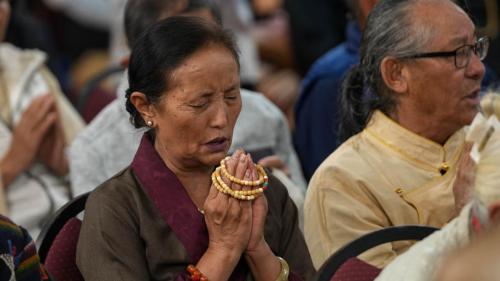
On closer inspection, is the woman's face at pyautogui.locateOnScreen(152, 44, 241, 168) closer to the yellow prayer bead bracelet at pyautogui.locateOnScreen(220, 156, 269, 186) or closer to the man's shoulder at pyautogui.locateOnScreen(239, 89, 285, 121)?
the yellow prayer bead bracelet at pyautogui.locateOnScreen(220, 156, 269, 186)

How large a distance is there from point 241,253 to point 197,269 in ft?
0.38

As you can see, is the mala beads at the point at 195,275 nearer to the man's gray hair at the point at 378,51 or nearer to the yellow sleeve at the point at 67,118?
the man's gray hair at the point at 378,51

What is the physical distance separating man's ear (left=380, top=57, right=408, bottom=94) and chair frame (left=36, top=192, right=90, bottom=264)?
0.91m

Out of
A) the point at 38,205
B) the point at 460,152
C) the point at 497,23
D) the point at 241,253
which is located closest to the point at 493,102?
the point at 460,152

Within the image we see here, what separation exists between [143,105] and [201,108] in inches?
6.8

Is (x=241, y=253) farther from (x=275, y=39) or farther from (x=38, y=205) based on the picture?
(x=275, y=39)

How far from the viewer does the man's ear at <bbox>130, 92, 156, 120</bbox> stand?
Result: 2.97 m

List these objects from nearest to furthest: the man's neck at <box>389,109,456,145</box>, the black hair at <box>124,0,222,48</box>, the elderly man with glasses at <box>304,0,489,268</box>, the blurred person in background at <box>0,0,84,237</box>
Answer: the elderly man with glasses at <box>304,0,489,268</box> < the man's neck at <box>389,109,456,145</box> < the black hair at <box>124,0,222,48</box> < the blurred person in background at <box>0,0,84,237</box>

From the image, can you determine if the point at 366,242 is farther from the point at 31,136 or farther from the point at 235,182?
the point at 31,136

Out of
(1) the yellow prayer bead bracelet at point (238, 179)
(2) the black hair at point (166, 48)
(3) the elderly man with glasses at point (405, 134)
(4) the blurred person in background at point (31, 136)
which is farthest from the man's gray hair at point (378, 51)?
(4) the blurred person in background at point (31, 136)

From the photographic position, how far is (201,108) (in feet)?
9.54

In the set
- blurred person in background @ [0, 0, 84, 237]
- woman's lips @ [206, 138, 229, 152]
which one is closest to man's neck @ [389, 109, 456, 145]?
woman's lips @ [206, 138, 229, 152]

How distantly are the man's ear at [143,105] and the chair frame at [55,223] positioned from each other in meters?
0.30

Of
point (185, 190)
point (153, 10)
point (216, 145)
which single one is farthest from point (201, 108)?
point (153, 10)
